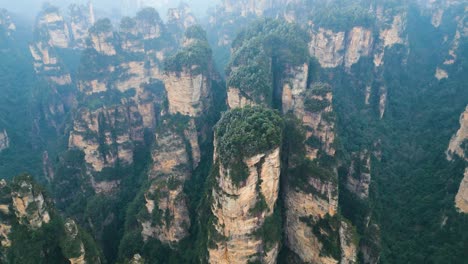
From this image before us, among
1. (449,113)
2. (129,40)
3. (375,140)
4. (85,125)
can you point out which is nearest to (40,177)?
(85,125)

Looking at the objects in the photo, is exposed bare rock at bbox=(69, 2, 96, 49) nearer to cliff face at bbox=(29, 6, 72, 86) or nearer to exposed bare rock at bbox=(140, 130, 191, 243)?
cliff face at bbox=(29, 6, 72, 86)

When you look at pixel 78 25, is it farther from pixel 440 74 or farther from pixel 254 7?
pixel 440 74

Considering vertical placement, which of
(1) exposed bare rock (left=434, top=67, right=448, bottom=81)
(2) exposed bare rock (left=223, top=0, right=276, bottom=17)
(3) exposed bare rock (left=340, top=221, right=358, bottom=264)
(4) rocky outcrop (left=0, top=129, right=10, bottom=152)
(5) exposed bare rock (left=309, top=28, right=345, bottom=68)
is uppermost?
(2) exposed bare rock (left=223, top=0, right=276, bottom=17)

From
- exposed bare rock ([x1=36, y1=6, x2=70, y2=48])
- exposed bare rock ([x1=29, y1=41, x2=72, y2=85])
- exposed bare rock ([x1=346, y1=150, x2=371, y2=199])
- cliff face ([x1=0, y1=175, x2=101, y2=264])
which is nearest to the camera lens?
cliff face ([x1=0, y1=175, x2=101, y2=264])

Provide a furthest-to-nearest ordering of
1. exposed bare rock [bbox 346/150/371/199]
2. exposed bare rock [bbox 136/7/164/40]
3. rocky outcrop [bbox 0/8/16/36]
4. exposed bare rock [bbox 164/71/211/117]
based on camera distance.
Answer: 1. rocky outcrop [bbox 0/8/16/36]
2. exposed bare rock [bbox 136/7/164/40]
3. exposed bare rock [bbox 164/71/211/117]
4. exposed bare rock [bbox 346/150/371/199]

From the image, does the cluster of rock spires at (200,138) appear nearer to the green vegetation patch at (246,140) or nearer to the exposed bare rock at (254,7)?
the green vegetation patch at (246,140)

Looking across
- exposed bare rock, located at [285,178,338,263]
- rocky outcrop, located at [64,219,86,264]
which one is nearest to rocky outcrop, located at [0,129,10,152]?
rocky outcrop, located at [64,219,86,264]
